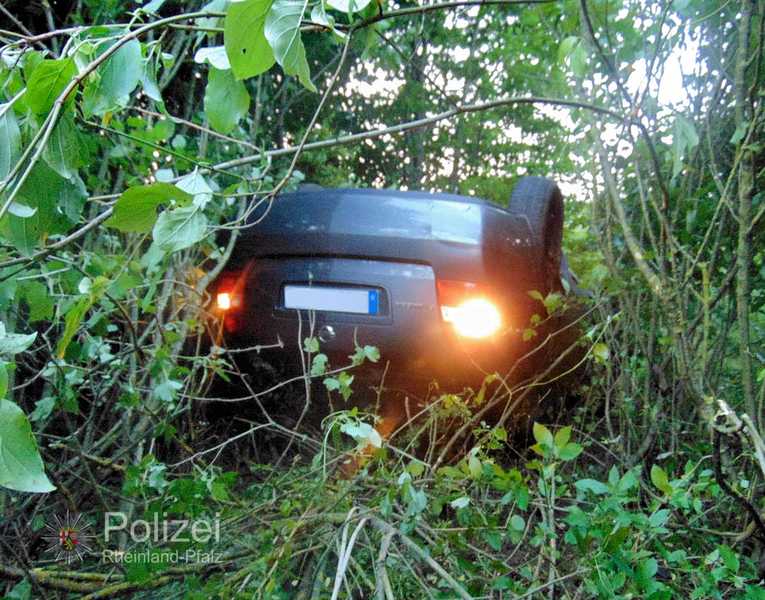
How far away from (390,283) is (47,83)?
202 centimetres

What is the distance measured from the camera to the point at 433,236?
2.95 metres

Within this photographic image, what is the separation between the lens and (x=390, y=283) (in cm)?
291

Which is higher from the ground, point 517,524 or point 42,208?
point 42,208

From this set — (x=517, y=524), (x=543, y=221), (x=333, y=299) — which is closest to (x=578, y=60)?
(x=517, y=524)

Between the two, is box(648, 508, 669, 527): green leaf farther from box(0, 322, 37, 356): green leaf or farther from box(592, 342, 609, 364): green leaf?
box(0, 322, 37, 356): green leaf

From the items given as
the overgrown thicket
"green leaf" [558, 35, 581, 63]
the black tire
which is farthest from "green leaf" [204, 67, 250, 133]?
the black tire

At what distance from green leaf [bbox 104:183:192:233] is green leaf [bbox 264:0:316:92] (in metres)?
0.28

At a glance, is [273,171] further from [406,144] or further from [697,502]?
[406,144]

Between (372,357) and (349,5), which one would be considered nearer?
(349,5)

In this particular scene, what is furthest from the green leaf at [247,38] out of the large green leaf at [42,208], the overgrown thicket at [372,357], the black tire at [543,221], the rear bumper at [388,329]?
the black tire at [543,221]

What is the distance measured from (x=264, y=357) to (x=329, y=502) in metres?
1.19

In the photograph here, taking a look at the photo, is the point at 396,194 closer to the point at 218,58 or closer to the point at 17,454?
the point at 218,58

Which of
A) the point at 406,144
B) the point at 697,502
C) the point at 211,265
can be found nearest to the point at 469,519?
the point at 697,502

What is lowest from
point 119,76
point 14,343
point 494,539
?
point 494,539
